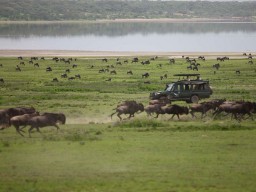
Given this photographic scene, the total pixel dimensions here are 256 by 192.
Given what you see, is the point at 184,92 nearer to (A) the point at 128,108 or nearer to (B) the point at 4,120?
(A) the point at 128,108

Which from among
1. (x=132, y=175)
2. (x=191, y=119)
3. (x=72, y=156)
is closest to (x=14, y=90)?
(x=191, y=119)

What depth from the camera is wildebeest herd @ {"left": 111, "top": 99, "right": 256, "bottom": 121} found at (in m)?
28.8

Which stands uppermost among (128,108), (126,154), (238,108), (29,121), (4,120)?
(238,108)

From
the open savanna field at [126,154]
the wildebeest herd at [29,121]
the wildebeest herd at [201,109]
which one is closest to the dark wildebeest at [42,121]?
the wildebeest herd at [29,121]

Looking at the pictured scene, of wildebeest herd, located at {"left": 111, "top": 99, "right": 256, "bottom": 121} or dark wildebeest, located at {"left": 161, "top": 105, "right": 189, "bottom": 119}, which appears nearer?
wildebeest herd, located at {"left": 111, "top": 99, "right": 256, "bottom": 121}

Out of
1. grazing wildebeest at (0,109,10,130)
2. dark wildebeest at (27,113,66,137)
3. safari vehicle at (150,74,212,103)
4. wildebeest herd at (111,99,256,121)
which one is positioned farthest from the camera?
safari vehicle at (150,74,212,103)

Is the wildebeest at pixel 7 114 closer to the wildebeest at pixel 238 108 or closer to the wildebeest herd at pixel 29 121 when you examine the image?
the wildebeest herd at pixel 29 121

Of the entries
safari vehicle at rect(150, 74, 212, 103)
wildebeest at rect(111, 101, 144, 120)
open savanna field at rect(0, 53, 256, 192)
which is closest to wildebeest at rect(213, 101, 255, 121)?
open savanna field at rect(0, 53, 256, 192)

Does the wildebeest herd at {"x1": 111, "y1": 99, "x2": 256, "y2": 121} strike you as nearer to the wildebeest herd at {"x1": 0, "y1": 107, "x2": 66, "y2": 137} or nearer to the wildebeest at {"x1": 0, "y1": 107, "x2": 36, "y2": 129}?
the wildebeest at {"x1": 0, "y1": 107, "x2": 36, "y2": 129}

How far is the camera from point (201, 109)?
1179 inches

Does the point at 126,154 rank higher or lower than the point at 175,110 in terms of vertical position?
lower

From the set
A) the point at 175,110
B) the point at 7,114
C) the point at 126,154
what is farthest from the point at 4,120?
the point at 175,110

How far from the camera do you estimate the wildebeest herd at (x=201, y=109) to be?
94.4 ft

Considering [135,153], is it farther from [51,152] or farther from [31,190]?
[31,190]
